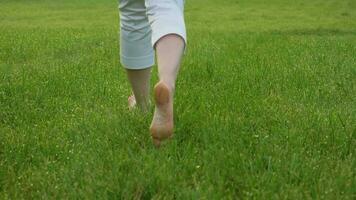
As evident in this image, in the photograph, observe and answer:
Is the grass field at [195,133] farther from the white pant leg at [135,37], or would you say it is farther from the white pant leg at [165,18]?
the white pant leg at [165,18]

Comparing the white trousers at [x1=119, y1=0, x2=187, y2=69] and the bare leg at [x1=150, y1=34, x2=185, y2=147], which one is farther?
the white trousers at [x1=119, y1=0, x2=187, y2=69]

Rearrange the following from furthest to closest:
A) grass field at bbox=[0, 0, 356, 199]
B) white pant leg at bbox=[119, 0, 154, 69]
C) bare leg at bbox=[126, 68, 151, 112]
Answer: bare leg at bbox=[126, 68, 151, 112] → white pant leg at bbox=[119, 0, 154, 69] → grass field at bbox=[0, 0, 356, 199]

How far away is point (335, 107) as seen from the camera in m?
4.41

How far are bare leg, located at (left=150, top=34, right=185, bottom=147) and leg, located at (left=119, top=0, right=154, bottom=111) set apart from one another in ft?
2.47

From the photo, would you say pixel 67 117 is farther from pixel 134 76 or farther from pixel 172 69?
pixel 172 69

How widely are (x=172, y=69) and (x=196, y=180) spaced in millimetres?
567

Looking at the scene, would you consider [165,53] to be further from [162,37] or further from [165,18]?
[165,18]

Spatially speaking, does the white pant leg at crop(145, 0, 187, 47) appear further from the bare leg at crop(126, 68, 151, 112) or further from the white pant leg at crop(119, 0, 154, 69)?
the bare leg at crop(126, 68, 151, 112)

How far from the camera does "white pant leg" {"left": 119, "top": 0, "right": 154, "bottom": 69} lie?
12.2 ft

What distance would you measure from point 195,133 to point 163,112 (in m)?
0.64

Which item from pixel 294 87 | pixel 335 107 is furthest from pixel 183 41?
pixel 294 87

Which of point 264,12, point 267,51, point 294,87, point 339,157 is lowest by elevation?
point 264,12

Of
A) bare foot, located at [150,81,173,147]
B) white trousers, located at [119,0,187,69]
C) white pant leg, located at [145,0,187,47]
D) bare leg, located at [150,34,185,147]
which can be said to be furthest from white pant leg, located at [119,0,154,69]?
bare foot, located at [150,81,173,147]

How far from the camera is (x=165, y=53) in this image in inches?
118
